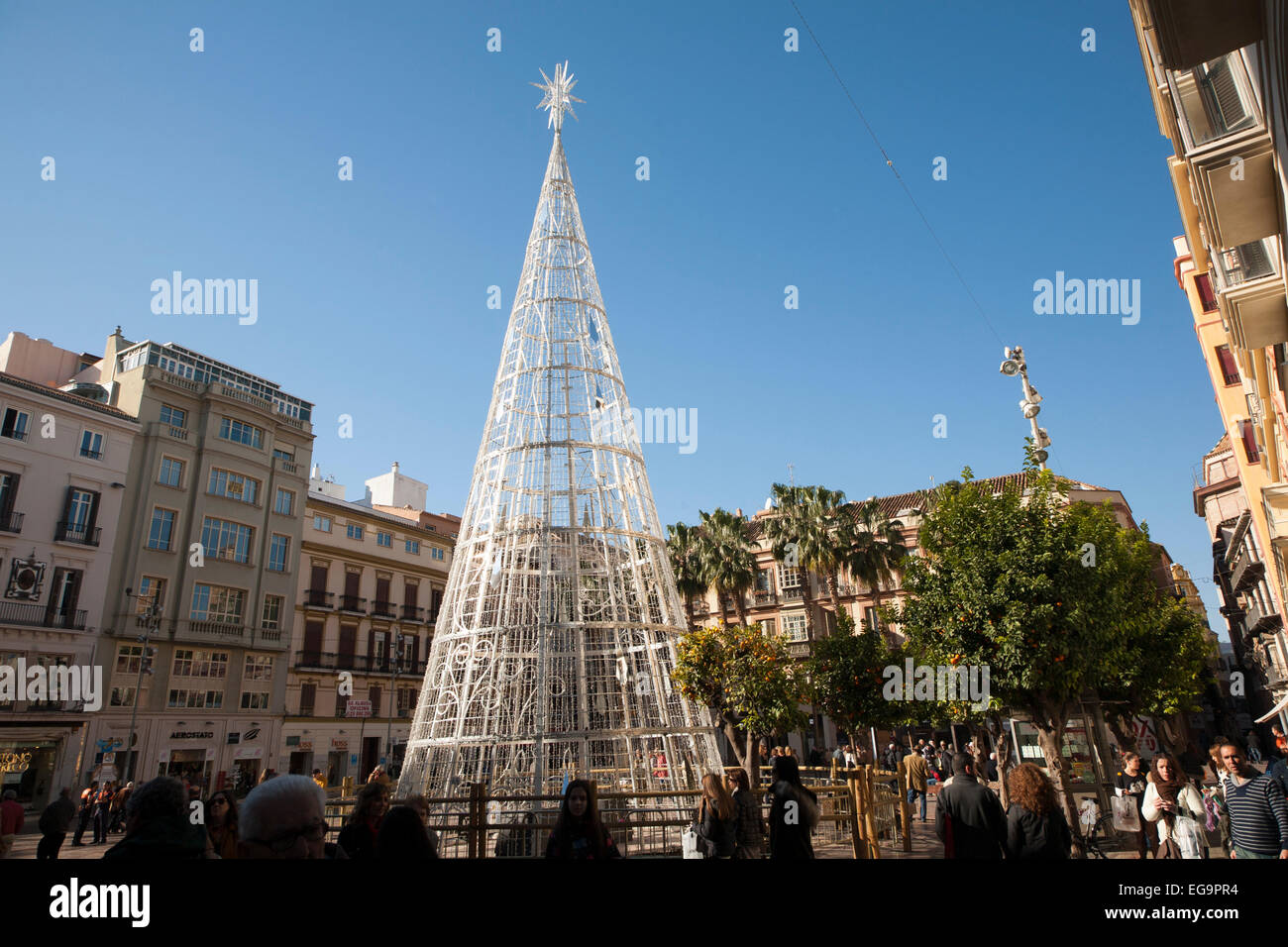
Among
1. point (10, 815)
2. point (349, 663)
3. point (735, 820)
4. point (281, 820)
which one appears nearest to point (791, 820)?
point (735, 820)

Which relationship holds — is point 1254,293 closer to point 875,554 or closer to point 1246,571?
point 875,554

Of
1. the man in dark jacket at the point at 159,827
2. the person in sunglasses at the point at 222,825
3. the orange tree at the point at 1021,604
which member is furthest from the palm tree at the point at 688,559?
the man in dark jacket at the point at 159,827

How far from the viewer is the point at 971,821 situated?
Answer: 5.37 m

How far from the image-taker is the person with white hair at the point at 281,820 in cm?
318

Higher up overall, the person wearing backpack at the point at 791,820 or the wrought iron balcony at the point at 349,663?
the wrought iron balcony at the point at 349,663

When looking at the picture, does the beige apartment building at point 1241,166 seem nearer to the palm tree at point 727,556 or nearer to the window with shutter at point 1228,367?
the window with shutter at point 1228,367

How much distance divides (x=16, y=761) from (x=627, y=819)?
2703cm

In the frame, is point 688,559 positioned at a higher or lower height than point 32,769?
higher

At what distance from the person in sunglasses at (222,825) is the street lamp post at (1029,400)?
16.8m
